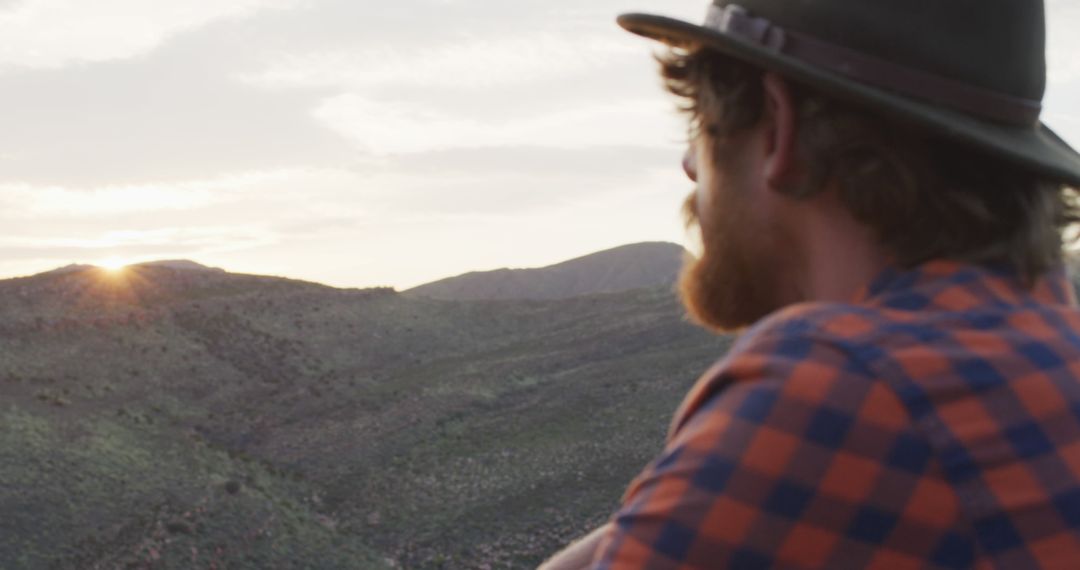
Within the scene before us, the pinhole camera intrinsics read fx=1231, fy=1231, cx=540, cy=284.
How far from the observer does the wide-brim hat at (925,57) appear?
221 cm

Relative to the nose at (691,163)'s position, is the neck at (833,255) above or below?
below

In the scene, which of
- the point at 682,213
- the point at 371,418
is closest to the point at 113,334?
the point at 371,418

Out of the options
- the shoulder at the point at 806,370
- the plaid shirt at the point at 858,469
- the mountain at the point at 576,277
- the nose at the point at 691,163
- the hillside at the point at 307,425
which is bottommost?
the mountain at the point at 576,277

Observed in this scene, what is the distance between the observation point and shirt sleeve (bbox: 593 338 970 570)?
1771 mm

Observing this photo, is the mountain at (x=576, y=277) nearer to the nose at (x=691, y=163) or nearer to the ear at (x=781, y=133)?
the nose at (x=691, y=163)

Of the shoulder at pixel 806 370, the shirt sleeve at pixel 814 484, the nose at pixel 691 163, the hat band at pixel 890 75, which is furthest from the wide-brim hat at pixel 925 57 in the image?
the shirt sleeve at pixel 814 484

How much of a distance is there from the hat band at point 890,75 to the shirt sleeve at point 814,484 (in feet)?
2.13

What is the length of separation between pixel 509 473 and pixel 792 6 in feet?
90.1

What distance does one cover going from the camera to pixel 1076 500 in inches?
73.2

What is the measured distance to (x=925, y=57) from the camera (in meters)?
2.21

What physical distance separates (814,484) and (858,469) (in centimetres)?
7

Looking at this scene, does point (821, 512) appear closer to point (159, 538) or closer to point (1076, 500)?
point (1076, 500)

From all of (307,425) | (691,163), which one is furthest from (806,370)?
(307,425)

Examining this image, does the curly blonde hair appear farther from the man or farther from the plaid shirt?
the plaid shirt
